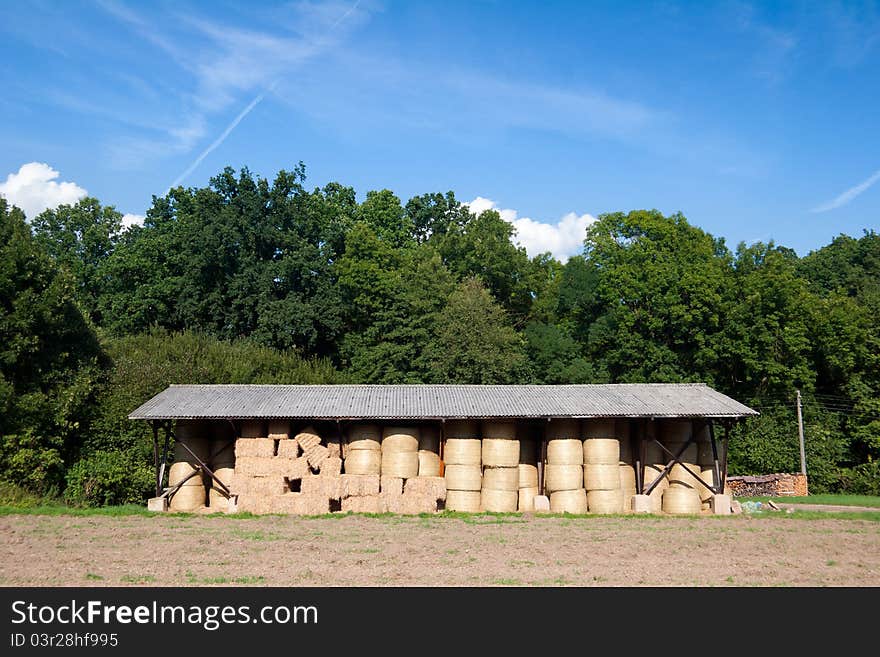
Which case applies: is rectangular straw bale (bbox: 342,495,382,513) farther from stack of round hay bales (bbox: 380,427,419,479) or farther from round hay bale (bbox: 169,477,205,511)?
round hay bale (bbox: 169,477,205,511)

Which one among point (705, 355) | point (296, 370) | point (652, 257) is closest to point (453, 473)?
point (296, 370)

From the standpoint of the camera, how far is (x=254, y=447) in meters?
23.3

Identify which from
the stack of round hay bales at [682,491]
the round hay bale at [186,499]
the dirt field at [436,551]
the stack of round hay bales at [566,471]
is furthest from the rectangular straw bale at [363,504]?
the stack of round hay bales at [682,491]

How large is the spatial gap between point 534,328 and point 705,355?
10582 millimetres

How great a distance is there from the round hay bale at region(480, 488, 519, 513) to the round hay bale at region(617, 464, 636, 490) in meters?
3.36

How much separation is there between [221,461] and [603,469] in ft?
38.3

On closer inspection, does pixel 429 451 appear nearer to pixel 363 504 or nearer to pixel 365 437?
pixel 365 437

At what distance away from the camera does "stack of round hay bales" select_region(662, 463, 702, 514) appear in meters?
24.1

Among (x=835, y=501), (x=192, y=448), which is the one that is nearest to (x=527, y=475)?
(x=192, y=448)

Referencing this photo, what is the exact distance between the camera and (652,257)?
46250 mm

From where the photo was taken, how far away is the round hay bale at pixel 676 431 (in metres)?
24.8

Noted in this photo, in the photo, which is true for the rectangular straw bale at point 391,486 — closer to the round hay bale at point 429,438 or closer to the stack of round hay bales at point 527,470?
the round hay bale at point 429,438

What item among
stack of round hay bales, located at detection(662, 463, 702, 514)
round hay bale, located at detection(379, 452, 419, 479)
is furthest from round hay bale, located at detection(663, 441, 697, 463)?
round hay bale, located at detection(379, 452, 419, 479)
